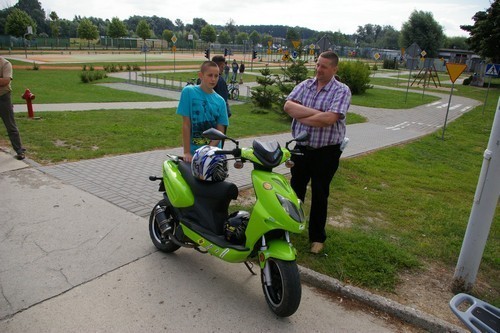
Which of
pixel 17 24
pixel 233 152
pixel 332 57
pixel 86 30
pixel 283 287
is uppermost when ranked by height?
pixel 86 30

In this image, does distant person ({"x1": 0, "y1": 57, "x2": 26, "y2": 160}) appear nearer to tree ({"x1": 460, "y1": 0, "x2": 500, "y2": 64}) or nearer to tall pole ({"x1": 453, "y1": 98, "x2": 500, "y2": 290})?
tall pole ({"x1": 453, "y1": 98, "x2": 500, "y2": 290})

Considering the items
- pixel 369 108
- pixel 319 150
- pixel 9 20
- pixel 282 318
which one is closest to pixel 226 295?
pixel 282 318

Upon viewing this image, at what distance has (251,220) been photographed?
3055mm

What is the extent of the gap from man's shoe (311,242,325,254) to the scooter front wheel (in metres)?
1.09

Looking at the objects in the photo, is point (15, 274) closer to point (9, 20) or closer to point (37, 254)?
point (37, 254)

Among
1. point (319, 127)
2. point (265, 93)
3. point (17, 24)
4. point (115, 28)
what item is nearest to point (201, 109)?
point (319, 127)

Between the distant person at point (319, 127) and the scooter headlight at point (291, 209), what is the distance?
85cm

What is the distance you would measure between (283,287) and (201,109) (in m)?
1.92

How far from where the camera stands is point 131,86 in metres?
20.8

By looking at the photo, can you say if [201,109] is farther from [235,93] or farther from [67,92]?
[67,92]

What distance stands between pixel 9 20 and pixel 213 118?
6139cm

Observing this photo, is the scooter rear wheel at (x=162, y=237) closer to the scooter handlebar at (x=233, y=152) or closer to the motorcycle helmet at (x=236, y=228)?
the motorcycle helmet at (x=236, y=228)

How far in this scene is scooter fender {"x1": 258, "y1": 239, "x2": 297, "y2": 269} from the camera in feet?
9.51

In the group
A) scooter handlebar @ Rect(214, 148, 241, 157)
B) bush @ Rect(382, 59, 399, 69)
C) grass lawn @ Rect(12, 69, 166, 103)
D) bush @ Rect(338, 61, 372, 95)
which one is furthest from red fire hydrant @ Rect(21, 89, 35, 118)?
bush @ Rect(382, 59, 399, 69)
